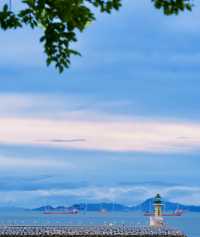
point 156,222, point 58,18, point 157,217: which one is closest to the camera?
point 58,18

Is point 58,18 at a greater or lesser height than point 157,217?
lesser

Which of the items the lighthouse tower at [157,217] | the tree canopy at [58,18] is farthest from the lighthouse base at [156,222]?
the tree canopy at [58,18]

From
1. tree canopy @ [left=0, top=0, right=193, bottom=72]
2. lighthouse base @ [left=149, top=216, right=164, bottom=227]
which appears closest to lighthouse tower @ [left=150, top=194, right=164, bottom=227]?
lighthouse base @ [left=149, top=216, right=164, bottom=227]

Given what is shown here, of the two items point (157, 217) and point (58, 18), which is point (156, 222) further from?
point (58, 18)

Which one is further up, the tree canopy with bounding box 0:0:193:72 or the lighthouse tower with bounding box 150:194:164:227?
the lighthouse tower with bounding box 150:194:164:227

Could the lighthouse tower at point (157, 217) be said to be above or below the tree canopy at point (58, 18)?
above

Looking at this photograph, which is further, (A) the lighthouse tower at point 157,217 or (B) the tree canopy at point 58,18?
(A) the lighthouse tower at point 157,217

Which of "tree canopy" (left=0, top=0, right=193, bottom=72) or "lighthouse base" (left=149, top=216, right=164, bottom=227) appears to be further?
"lighthouse base" (left=149, top=216, right=164, bottom=227)

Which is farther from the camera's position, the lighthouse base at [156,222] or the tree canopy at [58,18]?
the lighthouse base at [156,222]

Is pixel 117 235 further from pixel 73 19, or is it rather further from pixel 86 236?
pixel 73 19

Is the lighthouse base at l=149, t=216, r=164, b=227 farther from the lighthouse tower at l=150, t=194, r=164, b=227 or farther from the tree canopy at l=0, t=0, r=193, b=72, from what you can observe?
the tree canopy at l=0, t=0, r=193, b=72

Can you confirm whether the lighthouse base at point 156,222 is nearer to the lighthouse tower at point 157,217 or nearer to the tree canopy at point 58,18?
the lighthouse tower at point 157,217

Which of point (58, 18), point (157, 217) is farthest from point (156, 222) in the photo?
point (58, 18)

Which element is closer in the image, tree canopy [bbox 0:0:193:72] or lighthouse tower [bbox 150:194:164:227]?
tree canopy [bbox 0:0:193:72]
